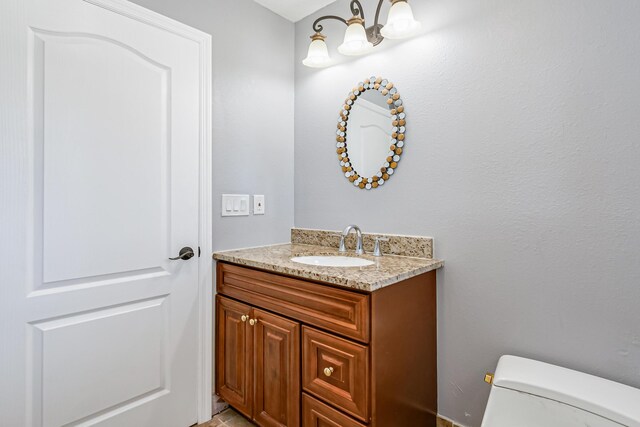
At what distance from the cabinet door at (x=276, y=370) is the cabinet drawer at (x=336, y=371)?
62 millimetres

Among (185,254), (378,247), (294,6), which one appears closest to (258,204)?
(185,254)

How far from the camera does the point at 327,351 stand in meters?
1.23

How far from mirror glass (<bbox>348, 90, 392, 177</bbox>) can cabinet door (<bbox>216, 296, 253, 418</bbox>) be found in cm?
98

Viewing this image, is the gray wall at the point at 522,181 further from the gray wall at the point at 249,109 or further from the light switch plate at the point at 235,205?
the light switch plate at the point at 235,205

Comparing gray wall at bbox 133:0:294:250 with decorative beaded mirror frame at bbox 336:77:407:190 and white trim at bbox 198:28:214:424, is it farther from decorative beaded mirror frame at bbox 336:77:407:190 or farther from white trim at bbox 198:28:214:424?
decorative beaded mirror frame at bbox 336:77:407:190

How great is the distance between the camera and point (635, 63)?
1.09 meters

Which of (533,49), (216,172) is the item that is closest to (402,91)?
A: (533,49)

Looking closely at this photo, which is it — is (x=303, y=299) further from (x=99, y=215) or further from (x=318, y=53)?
(x=318, y=53)

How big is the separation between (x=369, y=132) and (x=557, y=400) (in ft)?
4.49

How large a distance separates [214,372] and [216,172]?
108cm

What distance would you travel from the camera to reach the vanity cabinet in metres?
1.14

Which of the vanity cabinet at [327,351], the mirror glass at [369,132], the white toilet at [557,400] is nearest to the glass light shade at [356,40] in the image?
the mirror glass at [369,132]

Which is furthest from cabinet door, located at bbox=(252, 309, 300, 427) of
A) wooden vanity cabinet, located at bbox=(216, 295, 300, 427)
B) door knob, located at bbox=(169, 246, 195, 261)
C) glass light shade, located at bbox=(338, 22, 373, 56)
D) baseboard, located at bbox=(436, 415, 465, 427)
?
glass light shade, located at bbox=(338, 22, 373, 56)

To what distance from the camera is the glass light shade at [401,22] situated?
1.44 m
